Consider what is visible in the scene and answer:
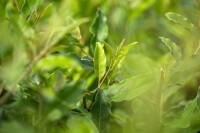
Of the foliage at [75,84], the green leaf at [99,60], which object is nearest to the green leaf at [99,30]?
the foliage at [75,84]

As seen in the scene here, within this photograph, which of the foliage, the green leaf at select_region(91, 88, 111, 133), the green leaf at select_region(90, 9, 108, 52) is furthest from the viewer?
the green leaf at select_region(90, 9, 108, 52)

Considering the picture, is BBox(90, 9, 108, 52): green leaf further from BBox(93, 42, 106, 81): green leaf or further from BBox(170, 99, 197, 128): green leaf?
BBox(170, 99, 197, 128): green leaf

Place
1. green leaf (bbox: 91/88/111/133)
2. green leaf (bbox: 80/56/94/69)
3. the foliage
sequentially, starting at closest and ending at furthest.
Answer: the foliage → green leaf (bbox: 91/88/111/133) → green leaf (bbox: 80/56/94/69)

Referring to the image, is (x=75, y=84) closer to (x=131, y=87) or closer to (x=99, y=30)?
(x=131, y=87)

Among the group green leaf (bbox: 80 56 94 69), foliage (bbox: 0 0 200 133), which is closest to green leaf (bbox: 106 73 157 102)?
foliage (bbox: 0 0 200 133)

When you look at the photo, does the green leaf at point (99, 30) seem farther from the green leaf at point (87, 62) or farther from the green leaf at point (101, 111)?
the green leaf at point (101, 111)

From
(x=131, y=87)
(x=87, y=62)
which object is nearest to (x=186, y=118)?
(x=131, y=87)
